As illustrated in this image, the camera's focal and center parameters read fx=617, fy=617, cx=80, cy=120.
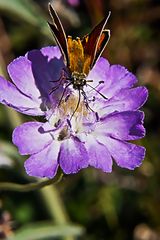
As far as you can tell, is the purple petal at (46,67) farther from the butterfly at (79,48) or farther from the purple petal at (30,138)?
the purple petal at (30,138)

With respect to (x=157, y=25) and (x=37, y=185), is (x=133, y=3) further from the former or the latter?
(x=37, y=185)

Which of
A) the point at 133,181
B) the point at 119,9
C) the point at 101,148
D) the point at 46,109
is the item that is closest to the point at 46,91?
the point at 46,109

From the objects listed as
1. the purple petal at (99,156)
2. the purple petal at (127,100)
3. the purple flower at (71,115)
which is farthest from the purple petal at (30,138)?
the purple petal at (127,100)

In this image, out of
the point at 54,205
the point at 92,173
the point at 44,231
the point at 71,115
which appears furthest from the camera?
the point at 92,173

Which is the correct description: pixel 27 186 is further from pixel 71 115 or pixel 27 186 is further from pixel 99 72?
pixel 99 72

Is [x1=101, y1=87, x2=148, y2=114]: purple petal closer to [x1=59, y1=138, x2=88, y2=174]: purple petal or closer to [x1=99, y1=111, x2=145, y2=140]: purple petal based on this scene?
[x1=99, y1=111, x2=145, y2=140]: purple petal

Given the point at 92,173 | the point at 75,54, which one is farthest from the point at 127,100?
the point at 92,173

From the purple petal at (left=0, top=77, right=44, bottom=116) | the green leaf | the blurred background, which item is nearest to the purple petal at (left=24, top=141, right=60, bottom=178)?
the purple petal at (left=0, top=77, right=44, bottom=116)
